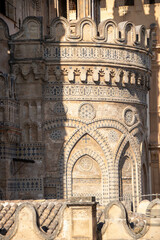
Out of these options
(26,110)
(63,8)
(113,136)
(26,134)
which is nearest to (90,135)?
(113,136)

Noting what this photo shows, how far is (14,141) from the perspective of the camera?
77.6 feet

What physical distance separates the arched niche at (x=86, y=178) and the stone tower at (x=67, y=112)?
0.03 meters

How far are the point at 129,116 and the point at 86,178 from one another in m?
2.39

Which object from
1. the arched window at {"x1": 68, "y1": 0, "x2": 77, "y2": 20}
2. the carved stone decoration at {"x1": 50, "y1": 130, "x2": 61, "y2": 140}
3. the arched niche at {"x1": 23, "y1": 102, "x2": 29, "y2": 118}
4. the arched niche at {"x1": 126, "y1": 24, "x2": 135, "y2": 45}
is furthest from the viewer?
the arched window at {"x1": 68, "y1": 0, "x2": 77, "y2": 20}

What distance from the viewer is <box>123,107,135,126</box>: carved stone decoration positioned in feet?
82.1

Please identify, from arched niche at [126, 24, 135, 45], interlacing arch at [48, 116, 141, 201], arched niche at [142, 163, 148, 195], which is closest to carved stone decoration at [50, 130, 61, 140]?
interlacing arch at [48, 116, 141, 201]

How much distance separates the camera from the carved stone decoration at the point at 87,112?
24375mm

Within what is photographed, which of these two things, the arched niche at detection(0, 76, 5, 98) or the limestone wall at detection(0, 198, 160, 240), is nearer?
the limestone wall at detection(0, 198, 160, 240)

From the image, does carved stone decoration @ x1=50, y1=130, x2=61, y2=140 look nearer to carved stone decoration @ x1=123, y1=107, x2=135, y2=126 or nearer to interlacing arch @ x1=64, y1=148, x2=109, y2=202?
interlacing arch @ x1=64, y1=148, x2=109, y2=202

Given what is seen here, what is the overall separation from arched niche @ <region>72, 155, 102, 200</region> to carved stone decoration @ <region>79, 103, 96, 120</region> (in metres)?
1.13

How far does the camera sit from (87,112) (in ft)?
80.2

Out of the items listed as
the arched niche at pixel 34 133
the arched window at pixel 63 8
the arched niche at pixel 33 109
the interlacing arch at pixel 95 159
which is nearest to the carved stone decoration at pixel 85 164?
the interlacing arch at pixel 95 159

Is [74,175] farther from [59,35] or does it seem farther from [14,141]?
[59,35]

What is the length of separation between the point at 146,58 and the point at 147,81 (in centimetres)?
76
